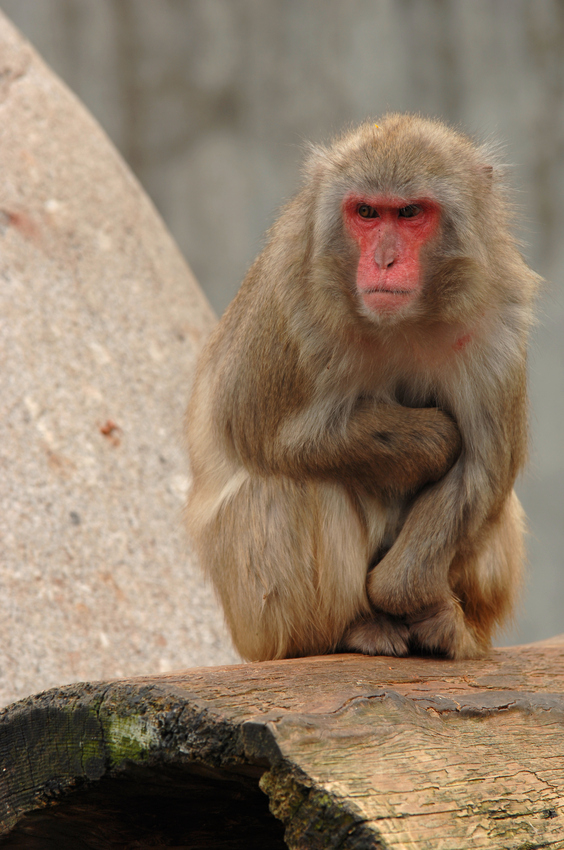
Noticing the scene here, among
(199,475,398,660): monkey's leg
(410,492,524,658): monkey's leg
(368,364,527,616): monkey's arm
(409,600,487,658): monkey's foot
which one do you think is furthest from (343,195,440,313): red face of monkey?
(409,600,487,658): monkey's foot

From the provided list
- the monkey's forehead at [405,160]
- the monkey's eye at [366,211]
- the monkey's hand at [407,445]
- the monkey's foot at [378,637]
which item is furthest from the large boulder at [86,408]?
the monkey's eye at [366,211]

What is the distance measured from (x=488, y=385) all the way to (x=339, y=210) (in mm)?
726

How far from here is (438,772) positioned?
6.54 ft

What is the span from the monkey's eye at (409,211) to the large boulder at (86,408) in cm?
246

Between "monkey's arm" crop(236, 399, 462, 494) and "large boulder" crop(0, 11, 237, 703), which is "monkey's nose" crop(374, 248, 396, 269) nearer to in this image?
"monkey's arm" crop(236, 399, 462, 494)

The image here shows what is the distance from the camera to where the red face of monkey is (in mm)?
2795

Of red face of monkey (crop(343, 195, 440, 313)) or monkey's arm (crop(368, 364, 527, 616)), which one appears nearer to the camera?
red face of monkey (crop(343, 195, 440, 313))

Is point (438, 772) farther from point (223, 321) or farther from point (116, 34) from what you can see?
point (116, 34)

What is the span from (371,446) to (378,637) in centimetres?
62

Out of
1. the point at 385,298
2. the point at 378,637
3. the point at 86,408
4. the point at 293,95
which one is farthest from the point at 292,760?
the point at 293,95

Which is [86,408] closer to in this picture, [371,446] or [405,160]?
[371,446]

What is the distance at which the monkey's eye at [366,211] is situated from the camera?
290 centimetres

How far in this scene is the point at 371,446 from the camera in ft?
9.93

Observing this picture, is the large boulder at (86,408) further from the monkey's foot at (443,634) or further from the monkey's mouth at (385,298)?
the monkey's mouth at (385,298)
